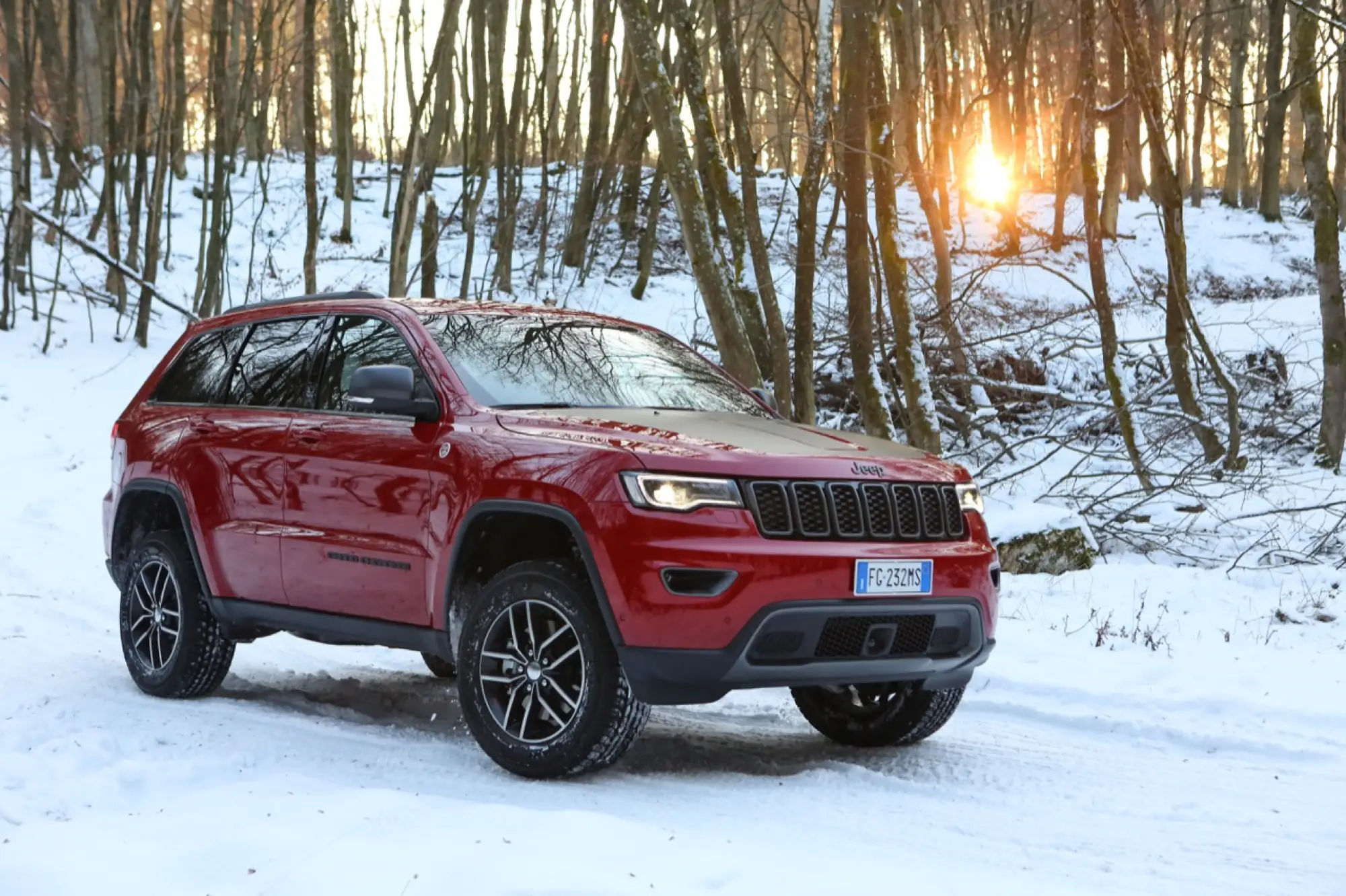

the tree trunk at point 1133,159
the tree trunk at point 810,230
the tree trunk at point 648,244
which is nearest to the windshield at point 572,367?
the tree trunk at point 810,230

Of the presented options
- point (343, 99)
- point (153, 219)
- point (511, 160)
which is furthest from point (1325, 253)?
point (343, 99)

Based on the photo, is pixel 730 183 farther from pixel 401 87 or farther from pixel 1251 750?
pixel 401 87

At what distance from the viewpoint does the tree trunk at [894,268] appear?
41.2 ft

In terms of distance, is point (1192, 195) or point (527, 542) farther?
point (1192, 195)

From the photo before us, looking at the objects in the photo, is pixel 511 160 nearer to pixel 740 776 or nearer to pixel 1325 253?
pixel 1325 253

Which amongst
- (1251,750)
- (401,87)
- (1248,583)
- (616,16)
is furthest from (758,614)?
(401,87)

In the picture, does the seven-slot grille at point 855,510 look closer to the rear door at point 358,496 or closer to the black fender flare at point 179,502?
the rear door at point 358,496

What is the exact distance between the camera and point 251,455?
21.8ft

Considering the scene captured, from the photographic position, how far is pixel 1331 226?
1605 centimetres

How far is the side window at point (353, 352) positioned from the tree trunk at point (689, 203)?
214 inches

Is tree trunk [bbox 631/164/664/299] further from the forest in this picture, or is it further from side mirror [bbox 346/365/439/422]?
side mirror [bbox 346/365/439/422]

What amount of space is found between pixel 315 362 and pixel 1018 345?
11879mm

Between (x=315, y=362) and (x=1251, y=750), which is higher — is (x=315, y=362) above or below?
above

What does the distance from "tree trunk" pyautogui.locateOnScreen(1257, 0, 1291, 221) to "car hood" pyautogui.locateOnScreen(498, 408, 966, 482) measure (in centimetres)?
1721
